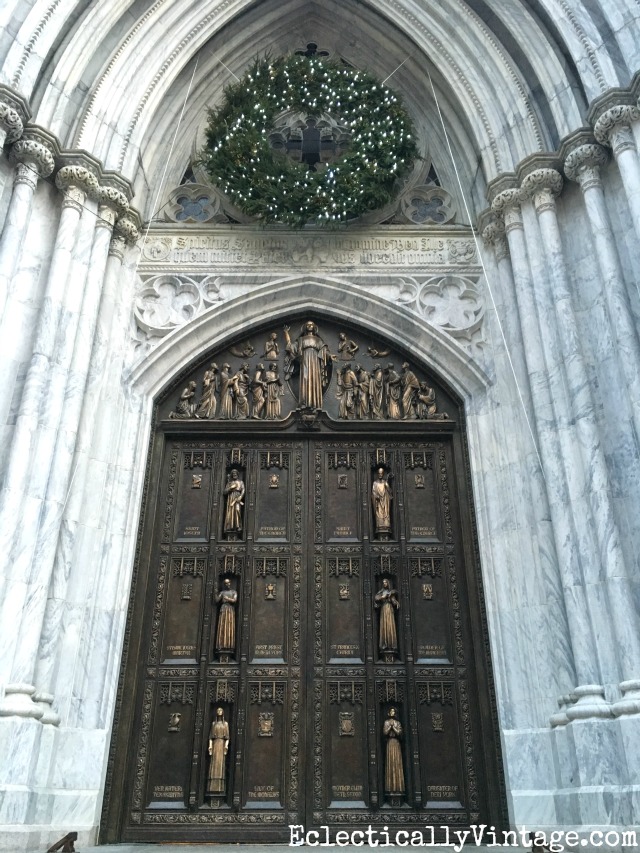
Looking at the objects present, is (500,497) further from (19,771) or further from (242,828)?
(19,771)

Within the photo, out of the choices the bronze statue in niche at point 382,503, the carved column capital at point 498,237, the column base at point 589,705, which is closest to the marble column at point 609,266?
the carved column capital at point 498,237

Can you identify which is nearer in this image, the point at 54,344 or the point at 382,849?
the point at 382,849

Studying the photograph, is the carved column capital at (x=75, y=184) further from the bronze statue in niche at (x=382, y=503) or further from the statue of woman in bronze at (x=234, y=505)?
the bronze statue in niche at (x=382, y=503)

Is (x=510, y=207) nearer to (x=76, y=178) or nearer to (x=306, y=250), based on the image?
(x=306, y=250)

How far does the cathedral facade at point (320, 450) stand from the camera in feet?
22.8

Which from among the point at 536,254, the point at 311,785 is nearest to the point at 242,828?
the point at 311,785

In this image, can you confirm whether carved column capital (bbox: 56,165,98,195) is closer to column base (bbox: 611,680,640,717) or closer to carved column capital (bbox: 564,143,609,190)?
carved column capital (bbox: 564,143,609,190)

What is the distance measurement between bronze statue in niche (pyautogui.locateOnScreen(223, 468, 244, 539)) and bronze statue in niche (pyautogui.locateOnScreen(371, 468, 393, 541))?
1657 mm

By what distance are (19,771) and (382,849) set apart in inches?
129

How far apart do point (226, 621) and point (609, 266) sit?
18.8ft

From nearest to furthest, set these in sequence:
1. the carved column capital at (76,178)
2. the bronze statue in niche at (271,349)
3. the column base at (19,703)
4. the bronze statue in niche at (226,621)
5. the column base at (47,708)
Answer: the column base at (19,703), the column base at (47,708), the bronze statue in niche at (226,621), the carved column capital at (76,178), the bronze statue in niche at (271,349)

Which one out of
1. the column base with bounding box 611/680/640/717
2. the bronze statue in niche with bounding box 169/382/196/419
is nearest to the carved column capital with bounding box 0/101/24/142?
the bronze statue in niche with bounding box 169/382/196/419

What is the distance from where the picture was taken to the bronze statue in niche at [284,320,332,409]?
30.6 ft

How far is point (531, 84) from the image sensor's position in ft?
30.5
